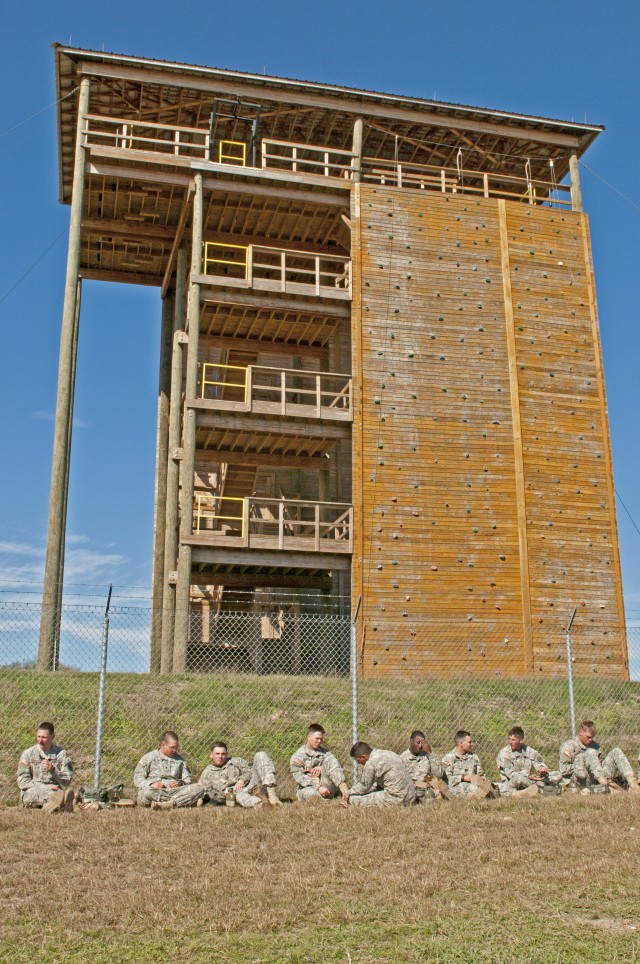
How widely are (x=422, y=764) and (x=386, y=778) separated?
1.21 m

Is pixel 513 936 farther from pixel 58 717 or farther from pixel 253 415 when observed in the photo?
pixel 253 415

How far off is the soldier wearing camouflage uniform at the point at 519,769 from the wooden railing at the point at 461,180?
16559 mm

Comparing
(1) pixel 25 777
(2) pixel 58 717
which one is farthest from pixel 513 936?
(2) pixel 58 717

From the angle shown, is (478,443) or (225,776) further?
(478,443)

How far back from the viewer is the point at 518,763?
11.6 metres

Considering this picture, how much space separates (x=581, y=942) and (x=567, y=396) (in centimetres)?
1943

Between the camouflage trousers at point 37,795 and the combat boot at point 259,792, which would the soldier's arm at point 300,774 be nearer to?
the combat boot at point 259,792

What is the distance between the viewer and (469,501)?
2228cm

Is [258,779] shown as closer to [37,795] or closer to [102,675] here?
[102,675]

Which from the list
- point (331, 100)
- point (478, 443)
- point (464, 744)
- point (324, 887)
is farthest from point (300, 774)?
point (331, 100)

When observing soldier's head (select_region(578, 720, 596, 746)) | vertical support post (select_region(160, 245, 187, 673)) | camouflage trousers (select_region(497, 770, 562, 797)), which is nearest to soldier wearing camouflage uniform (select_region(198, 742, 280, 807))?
camouflage trousers (select_region(497, 770, 562, 797))

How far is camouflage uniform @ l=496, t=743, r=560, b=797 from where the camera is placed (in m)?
11.5

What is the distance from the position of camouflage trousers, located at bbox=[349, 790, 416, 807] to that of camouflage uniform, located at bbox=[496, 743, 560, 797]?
71.9 inches

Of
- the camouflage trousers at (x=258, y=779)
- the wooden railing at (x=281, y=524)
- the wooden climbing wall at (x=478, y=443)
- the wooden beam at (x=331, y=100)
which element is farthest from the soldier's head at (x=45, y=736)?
the wooden beam at (x=331, y=100)
